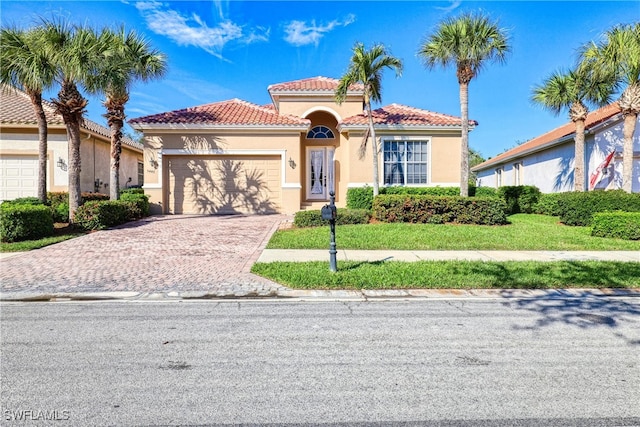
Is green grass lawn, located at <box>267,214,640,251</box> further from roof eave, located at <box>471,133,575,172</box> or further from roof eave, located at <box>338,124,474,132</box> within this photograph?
roof eave, located at <box>471,133,575,172</box>

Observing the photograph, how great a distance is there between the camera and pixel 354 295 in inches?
230

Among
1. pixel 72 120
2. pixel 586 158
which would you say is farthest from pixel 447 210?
pixel 72 120

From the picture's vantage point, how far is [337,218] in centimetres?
1340

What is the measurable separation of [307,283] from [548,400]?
3.99 meters

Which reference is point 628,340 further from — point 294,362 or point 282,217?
point 282,217

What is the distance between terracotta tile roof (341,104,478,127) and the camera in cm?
1736

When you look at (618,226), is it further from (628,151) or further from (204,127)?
(204,127)

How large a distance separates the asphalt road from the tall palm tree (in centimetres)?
901

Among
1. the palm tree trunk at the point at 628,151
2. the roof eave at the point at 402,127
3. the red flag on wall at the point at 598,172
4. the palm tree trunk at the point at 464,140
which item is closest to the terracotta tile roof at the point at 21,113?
the roof eave at the point at 402,127

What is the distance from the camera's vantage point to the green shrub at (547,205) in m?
17.0

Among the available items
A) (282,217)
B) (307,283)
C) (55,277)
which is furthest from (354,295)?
(282,217)

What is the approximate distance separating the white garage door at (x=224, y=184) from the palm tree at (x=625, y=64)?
13771 mm

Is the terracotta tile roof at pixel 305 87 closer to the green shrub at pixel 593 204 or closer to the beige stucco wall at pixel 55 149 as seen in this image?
the beige stucco wall at pixel 55 149

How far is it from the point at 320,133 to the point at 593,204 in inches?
487
